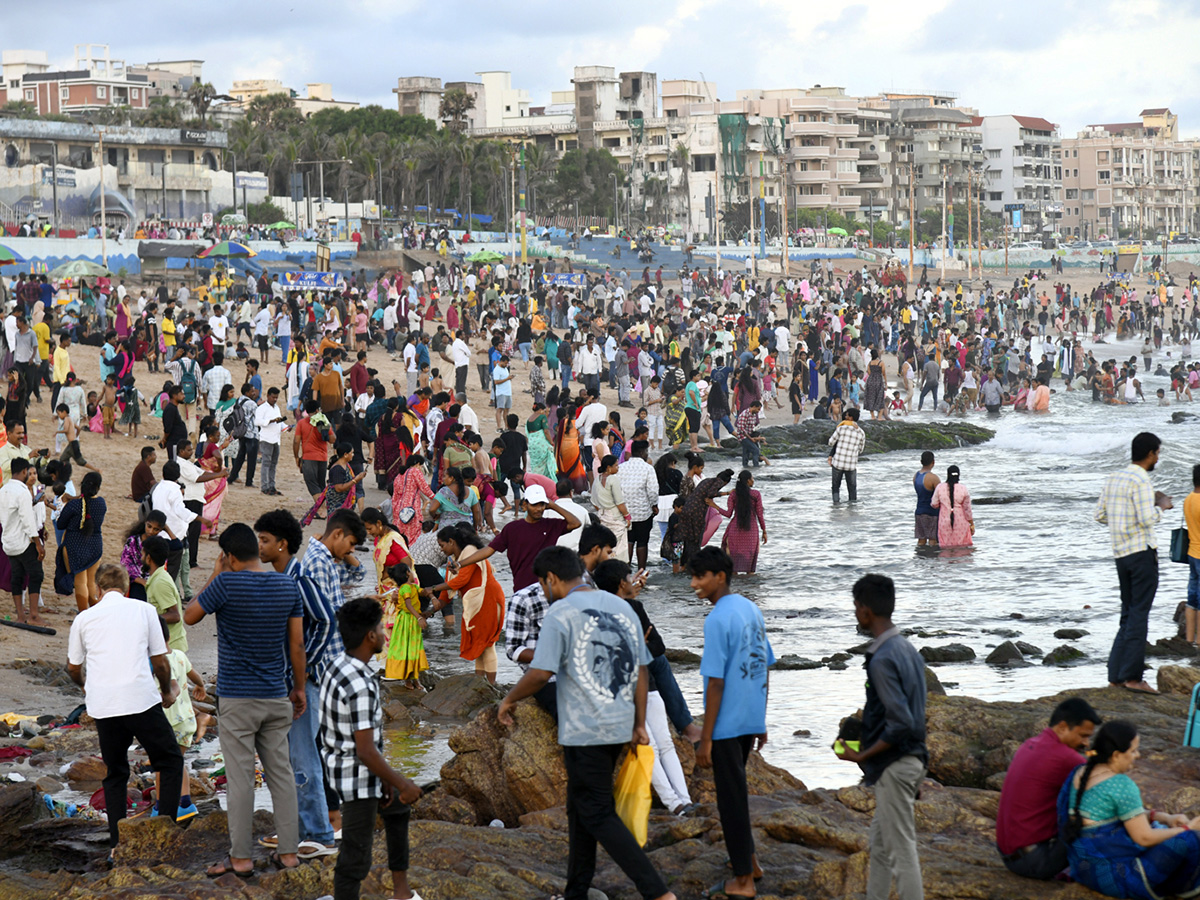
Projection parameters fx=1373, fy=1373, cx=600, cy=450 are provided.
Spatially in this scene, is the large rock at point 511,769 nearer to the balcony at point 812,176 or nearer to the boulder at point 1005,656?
the boulder at point 1005,656

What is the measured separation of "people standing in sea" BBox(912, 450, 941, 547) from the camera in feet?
50.2

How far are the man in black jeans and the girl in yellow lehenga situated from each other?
7538 millimetres

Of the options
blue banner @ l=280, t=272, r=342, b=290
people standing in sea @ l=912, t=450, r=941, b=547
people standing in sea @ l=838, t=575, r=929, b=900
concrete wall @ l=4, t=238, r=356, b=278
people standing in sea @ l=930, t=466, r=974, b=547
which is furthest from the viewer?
concrete wall @ l=4, t=238, r=356, b=278

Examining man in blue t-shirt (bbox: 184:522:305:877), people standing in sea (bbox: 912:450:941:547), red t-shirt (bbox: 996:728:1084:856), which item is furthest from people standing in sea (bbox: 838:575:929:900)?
people standing in sea (bbox: 912:450:941:547)

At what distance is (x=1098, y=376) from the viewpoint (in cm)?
3806

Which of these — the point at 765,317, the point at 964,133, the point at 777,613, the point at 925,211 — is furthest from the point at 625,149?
the point at 777,613

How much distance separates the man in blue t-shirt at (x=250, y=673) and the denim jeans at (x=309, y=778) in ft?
1.08

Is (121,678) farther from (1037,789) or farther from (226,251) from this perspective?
(226,251)

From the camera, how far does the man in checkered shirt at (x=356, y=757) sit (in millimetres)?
4957

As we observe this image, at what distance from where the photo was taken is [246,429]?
17.0m

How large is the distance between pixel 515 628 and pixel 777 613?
A: 6.85 m

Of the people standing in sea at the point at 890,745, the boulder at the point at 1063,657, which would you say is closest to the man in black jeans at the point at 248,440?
the boulder at the point at 1063,657

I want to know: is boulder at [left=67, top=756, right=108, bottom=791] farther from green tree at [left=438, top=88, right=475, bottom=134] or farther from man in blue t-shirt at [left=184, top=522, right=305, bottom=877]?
green tree at [left=438, top=88, right=475, bottom=134]

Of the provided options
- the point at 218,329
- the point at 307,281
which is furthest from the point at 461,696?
the point at 307,281
